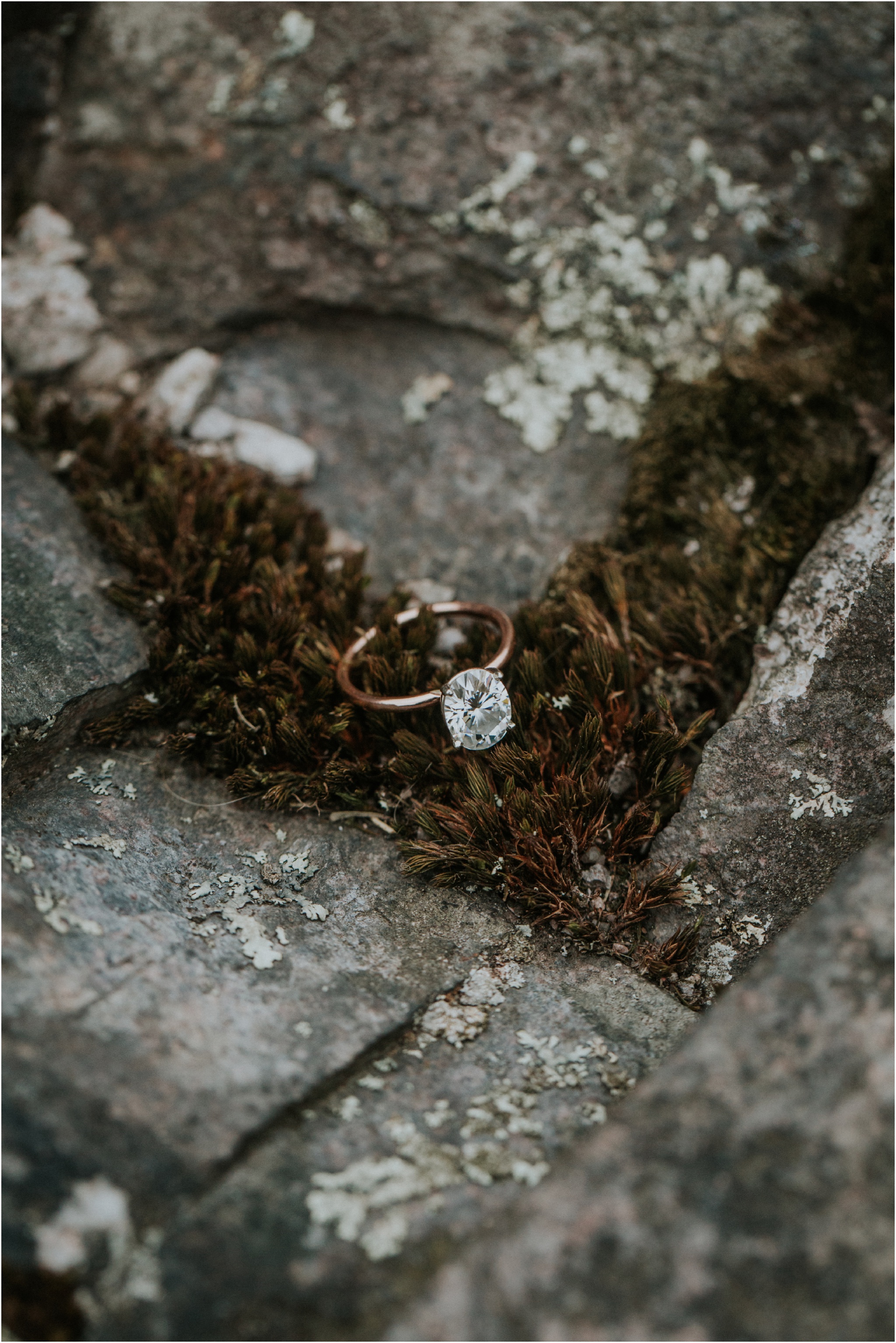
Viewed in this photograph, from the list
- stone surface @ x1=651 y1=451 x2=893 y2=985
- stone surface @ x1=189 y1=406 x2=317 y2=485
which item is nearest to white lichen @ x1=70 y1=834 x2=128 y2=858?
stone surface @ x1=651 y1=451 x2=893 y2=985

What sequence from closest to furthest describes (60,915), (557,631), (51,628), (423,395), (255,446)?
(60,915) < (51,628) < (557,631) < (255,446) < (423,395)

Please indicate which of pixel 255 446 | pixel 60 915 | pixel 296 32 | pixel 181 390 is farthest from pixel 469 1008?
pixel 296 32

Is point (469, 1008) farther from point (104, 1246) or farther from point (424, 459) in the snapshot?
point (424, 459)

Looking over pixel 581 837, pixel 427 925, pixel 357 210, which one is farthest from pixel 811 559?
pixel 357 210

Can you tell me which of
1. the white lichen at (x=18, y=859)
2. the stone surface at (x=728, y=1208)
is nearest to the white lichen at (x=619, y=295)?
the white lichen at (x=18, y=859)

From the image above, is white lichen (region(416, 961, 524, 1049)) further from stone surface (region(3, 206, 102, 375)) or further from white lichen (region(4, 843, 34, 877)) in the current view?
stone surface (region(3, 206, 102, 375))

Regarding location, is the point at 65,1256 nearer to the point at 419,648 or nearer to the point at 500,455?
the point at 419,648
